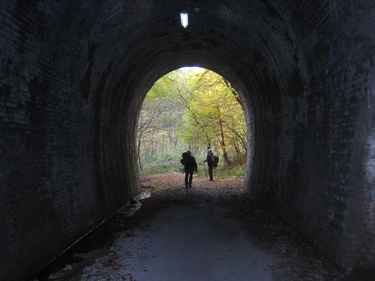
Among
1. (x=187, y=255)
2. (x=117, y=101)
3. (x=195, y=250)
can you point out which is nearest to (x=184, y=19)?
(x=117, y=101)

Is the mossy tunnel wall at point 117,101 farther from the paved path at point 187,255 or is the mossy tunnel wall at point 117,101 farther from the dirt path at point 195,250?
the paved path at point 187,255

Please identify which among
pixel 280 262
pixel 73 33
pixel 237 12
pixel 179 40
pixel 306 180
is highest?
pixel 179 40

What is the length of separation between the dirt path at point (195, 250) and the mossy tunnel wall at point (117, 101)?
1.25ft

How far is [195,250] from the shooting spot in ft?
16.8

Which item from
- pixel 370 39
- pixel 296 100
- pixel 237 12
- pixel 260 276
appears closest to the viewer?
pixel 370 39

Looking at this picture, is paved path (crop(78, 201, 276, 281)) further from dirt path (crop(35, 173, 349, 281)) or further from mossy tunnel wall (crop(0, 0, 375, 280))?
mossy tunnel wall (crop(0, 0, 375, 280))

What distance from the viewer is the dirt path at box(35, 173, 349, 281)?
13.6ft

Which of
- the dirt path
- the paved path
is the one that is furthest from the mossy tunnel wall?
the paved path

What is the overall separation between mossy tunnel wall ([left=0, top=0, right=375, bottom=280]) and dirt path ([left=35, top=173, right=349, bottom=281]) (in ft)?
1.25

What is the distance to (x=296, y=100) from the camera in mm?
6336

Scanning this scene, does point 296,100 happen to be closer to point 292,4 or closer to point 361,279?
point 292,4

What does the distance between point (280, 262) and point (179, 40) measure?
7701mm

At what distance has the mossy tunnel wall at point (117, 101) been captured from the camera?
150 inches

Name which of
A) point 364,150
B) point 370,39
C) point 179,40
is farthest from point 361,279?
point 179,40
